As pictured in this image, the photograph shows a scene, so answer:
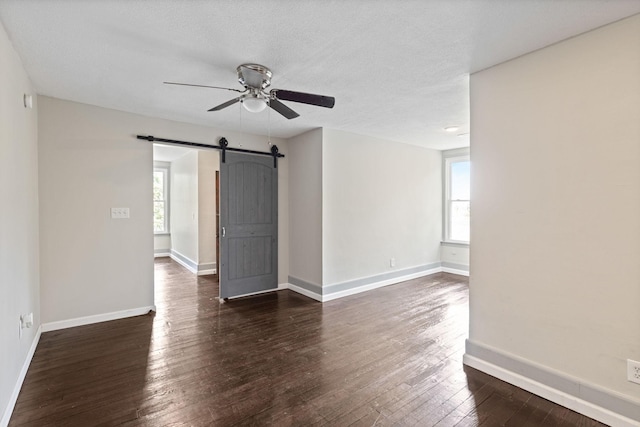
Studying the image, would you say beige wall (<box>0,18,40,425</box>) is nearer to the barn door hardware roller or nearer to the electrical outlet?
the barn door hardware roller

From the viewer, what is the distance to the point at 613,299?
71.6 inches

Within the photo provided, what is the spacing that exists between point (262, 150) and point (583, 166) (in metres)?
3.81

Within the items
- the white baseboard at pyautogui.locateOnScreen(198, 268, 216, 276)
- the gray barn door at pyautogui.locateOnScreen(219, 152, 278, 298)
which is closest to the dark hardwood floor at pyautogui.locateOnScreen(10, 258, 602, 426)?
the gray barn door at pyautogui.locateOnScreen(219, 152, 278, 298)

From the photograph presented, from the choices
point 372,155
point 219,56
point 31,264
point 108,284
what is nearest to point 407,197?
point 372,155

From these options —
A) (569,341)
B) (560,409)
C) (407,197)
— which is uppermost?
(407,197)

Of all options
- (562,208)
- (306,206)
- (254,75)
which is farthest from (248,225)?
(562,208)

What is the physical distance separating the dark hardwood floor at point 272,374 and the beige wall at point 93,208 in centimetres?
38

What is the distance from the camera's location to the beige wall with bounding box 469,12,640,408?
1781 mm

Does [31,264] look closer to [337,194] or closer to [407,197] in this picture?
[337,194]

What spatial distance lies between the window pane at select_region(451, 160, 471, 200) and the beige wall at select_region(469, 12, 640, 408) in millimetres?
3605

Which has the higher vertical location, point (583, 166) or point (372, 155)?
point (372, 155)

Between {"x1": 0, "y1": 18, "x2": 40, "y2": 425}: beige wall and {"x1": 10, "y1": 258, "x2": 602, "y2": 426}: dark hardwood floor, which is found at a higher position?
{"x1": 0, "y1": 18, "x2": 40, "y2": 425}: beige wall

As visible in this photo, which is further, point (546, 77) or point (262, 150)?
point (262, 150)

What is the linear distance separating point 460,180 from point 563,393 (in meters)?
4.42
